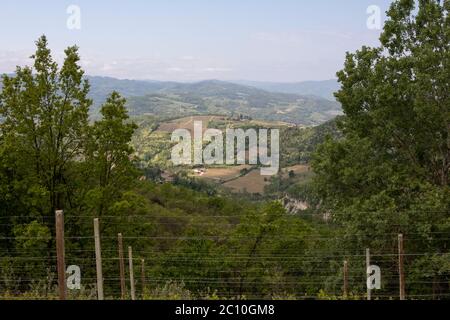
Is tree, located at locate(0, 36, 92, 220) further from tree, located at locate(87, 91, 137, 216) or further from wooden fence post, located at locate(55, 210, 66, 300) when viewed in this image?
wooden fence post, located at locate(55, 210, 66, 300)

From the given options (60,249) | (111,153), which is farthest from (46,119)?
(60,249)

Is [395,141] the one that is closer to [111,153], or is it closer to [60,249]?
[111,153]

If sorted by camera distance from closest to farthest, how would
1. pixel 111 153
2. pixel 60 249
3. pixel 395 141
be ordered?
1. pixel 60 249
2. pixel 395 141
3. pixel 111 153

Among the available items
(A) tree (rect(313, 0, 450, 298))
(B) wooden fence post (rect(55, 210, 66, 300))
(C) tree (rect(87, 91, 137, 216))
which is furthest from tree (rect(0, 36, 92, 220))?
(B) wooden fence post (rect(55, 210, 66, 300))

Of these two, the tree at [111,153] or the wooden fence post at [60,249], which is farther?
the tree at [111,153]

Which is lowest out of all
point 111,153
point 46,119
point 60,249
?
point 111,153

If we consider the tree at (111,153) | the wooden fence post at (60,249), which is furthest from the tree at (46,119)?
the wooden fence post at (60,249)

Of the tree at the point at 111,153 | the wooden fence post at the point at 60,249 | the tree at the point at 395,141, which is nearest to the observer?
the wooden fence post at the point at 60,249

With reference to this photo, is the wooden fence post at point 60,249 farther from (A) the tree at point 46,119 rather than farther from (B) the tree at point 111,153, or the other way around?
(B) the tree at point 111,153
